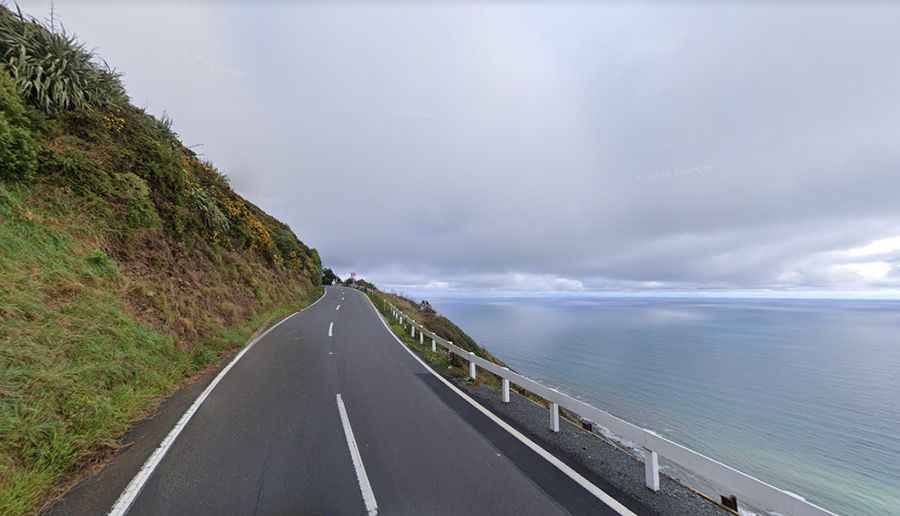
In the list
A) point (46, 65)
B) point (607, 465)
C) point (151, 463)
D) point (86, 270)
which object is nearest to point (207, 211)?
point (46, 65)

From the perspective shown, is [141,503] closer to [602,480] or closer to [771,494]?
[602,480]

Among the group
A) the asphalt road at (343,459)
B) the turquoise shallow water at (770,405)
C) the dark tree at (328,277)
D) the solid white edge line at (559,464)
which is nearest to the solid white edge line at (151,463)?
the asphalt road at (343,459)

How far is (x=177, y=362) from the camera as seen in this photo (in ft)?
23.5

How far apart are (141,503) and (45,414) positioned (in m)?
2.11

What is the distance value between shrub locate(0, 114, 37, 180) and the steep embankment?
0.09 feet

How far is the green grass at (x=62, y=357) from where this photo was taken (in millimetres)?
3482

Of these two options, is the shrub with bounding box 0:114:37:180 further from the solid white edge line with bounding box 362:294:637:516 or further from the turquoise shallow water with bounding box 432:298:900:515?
the turquoise shallow water with bounding box 432:298:900:515

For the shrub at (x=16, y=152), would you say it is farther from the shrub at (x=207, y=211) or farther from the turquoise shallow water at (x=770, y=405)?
the turquoise shallow water at (x=770, y=405)

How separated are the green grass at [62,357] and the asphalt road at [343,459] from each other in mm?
871

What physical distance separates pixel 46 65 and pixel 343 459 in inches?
536

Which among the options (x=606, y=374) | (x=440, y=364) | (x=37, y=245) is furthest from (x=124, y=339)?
(x=606, y=374)

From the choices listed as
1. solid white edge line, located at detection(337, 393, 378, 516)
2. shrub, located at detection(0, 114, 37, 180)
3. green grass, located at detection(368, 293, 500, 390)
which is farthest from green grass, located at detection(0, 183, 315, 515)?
green grass, located at detection(368, 293, 500, 390)

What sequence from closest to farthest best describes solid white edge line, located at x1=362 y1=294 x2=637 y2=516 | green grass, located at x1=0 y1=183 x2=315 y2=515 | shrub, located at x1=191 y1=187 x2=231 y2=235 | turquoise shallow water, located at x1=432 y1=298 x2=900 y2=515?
solid white edge line, located at x1=362 y1=294 x2=637 y2=516, green grass, located at x1=0 y1=183 x2=315 y2=515, shrub, located at x1=191 y1=187 x2=231 y2=235, turquoise shallow water, located at x1=432 y1=298 x2=900 y2=515

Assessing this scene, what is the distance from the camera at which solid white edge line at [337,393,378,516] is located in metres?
3.19
